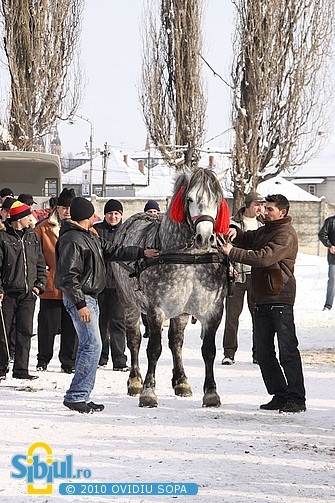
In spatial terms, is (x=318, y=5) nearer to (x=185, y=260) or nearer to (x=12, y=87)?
(x=12, y=87)

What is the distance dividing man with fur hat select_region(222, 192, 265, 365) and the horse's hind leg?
173 cm

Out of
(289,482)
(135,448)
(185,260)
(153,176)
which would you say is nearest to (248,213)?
(185,260)

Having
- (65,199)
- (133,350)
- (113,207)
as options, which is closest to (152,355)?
(133,350)

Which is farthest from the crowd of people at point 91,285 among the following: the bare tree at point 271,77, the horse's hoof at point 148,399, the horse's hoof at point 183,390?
the bare tree at point 271,77

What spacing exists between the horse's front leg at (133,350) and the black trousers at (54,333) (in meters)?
0.99

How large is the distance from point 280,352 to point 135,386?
1.64 m

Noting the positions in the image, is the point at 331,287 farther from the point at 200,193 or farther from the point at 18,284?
the point at 200,193

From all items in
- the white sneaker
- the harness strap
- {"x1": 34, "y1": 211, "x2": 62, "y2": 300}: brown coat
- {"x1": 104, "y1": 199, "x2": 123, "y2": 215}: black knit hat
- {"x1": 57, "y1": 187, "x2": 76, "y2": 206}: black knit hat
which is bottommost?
the white sneaker

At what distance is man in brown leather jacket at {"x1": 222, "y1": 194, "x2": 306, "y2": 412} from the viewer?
8.00 m

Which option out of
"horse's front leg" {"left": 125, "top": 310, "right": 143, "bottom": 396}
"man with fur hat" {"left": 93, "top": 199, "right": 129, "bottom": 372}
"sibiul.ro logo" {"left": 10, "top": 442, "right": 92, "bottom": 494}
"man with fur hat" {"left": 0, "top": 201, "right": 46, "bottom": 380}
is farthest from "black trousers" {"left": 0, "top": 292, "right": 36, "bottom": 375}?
"sibiul.ro logo" {"left": 10, "top": 442, "right": 92, "bottom": 494}

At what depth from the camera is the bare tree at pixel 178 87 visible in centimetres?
3142

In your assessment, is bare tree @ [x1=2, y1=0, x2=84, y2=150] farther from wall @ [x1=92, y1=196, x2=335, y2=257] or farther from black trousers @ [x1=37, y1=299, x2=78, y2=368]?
black trousers @ [x1=37, y1=299, x2=78, y2=368]

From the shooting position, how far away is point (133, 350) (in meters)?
9.51

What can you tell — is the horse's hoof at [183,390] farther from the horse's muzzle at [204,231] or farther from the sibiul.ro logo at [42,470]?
the sibiul.ro logo at [42,470]
